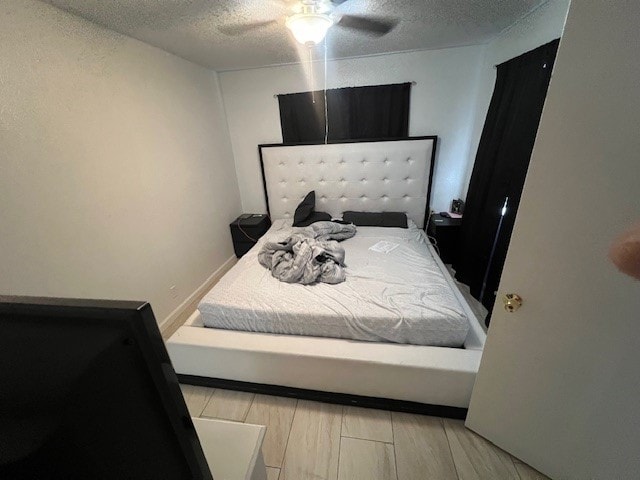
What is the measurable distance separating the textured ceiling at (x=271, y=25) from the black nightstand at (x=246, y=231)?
1604mm

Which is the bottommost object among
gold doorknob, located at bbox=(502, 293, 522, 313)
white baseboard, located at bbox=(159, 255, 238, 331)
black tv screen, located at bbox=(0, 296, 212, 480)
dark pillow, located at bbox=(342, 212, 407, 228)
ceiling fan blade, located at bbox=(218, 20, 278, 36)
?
white baseboard, located at bbox=(159, 255, 238, 331)

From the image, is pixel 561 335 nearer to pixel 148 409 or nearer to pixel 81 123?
pixel 148 409

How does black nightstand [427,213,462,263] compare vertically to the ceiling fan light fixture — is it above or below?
below

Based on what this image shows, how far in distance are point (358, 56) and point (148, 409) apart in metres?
3.06

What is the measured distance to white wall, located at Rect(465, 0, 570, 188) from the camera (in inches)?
59.0

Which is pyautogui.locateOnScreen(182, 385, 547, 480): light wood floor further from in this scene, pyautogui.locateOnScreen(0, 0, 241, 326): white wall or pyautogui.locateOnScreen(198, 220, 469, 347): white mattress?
pyautogui.locateOnScreen(0, 0, 241, 326): white wall

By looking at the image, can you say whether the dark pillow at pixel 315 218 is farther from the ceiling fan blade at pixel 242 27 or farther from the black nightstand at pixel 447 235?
the ceiling fan blade at pixel 242 27

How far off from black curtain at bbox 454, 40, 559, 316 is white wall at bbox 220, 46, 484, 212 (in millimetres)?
503

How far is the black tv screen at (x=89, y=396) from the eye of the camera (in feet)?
1.13

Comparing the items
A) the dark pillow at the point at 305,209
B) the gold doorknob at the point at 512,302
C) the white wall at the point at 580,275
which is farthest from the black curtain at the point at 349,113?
the gold doorknob at the point at 512,302

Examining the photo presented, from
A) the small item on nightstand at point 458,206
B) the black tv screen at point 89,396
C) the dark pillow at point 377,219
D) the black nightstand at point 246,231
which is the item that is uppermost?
the black tv screen at point 89,396

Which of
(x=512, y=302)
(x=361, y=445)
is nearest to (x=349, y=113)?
(x=512, y=302)

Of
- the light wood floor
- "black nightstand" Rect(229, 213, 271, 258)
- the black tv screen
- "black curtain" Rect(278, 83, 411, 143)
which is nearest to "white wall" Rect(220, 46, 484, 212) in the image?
"black curtain" Rect(278, 83, 411, 143)

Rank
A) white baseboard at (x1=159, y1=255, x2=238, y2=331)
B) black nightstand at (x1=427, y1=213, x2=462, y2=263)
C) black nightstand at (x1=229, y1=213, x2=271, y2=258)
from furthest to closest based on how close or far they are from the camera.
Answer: black nightstand at (x1=229, y1=213, x2=271, y2=258), black nightstand at (x1=427, y1=213, x2=462, y2=263), white baseboard at (x1=159, y1=255, x2=238, y2=331)
